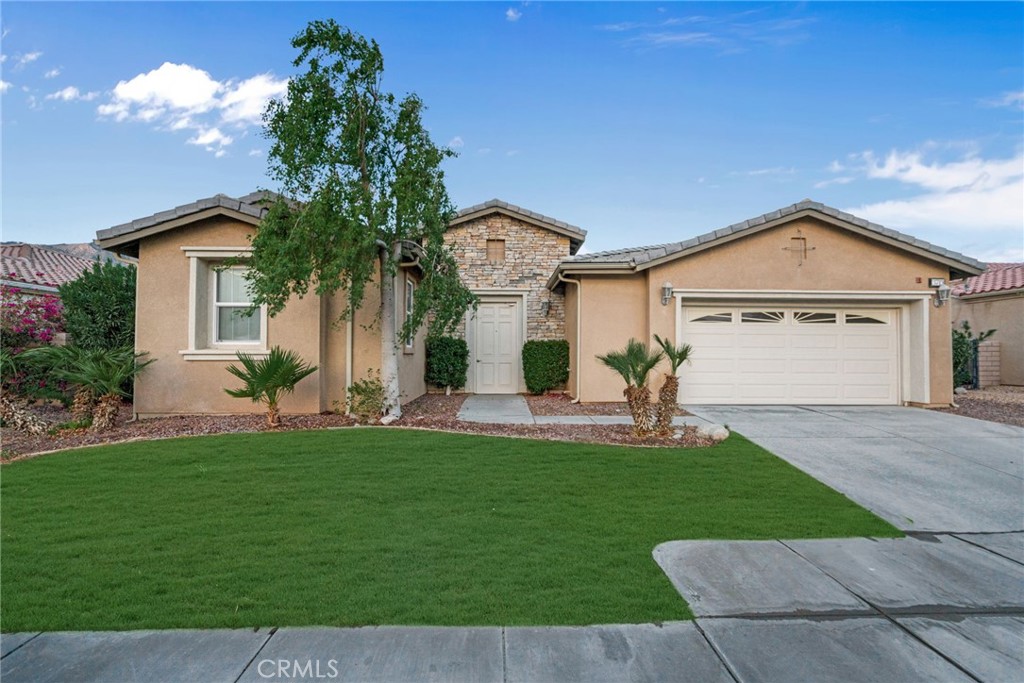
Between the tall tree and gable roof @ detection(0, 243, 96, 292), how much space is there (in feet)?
28.0

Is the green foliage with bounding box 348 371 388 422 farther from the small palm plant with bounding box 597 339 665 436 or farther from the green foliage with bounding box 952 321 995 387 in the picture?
the green foliage with bounding box 952 321 995 387

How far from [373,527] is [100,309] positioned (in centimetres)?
965

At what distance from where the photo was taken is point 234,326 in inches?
397

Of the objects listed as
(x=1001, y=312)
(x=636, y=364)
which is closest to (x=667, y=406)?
(x=636, y=364)

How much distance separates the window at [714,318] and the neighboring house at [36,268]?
50.6 ft

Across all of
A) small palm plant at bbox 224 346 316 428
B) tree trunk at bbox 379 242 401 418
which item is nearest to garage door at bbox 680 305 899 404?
Answer: tree trunk at bbox 379 242 401 418

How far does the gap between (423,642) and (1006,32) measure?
44.3 ft

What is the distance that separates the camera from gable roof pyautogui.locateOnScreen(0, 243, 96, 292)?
15508 millimetres

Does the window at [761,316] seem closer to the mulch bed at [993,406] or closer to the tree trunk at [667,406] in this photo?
the mulch bed at [993,406]

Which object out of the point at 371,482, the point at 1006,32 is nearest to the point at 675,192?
the point at 1006,32

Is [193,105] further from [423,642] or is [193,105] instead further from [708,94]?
[423,642]
